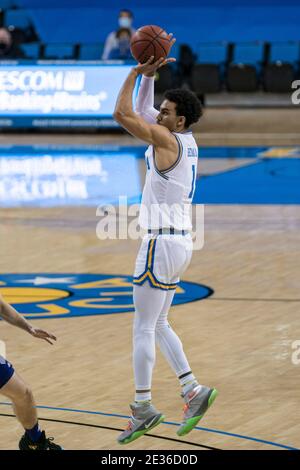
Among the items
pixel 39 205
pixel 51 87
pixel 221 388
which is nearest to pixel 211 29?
pixel 51 87

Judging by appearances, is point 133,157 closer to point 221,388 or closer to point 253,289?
point 253,289

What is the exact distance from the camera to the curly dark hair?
6934 mm

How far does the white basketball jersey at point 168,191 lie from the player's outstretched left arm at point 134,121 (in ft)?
0.40

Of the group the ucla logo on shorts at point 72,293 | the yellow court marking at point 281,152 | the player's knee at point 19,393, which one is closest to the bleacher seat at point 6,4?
the yellow court marking at point 281,152

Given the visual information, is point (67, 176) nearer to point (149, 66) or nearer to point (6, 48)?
point (6, 48)

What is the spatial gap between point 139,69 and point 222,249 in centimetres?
652

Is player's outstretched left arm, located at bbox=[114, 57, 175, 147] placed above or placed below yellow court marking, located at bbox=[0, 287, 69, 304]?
above

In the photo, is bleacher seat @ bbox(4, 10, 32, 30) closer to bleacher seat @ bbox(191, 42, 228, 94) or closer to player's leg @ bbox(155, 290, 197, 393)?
bleacher seat @ bbox(191, 42, 228, 94)

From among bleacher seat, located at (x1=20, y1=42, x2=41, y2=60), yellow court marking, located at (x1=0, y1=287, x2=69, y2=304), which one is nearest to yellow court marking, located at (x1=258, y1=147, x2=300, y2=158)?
bleacher seat, located at (x1=20, y1=42, x2=41, y2=60)

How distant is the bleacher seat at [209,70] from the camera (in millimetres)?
26984

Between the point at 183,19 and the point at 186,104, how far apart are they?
23145mm

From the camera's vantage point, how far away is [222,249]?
13.2 meters

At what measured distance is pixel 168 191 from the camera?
689cm

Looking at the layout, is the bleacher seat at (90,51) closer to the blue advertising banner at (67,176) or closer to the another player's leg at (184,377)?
the blue advertising banner at (67,176)
